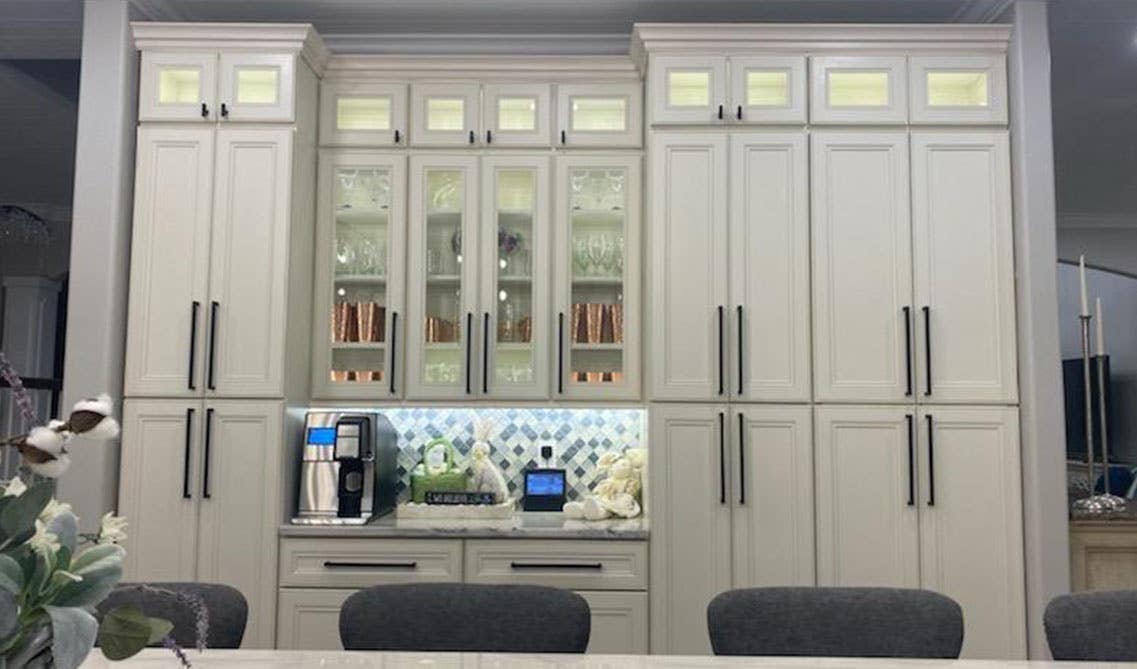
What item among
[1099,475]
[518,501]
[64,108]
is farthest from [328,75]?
[1099,475]

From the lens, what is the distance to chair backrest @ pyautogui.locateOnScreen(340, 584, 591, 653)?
1.83 metres

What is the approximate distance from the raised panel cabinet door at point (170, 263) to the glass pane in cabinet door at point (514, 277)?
1069 millimetres

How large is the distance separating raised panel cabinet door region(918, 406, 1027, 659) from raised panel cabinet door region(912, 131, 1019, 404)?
104 mm

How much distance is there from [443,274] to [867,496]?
177cm

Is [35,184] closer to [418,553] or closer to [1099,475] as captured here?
[418,553]

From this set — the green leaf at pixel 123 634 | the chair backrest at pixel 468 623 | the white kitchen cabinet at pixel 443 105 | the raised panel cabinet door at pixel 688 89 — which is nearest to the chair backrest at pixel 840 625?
the chair backrest at pixel 468 623

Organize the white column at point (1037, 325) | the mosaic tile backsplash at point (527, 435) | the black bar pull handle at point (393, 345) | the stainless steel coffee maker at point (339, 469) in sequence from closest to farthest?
the white column at point (1037, 325)
the stainless steel coffee maker at point (339, 469)
the black bar pull handle at point (393, 345)
the mosaic tile backsplash at point (527, 435)

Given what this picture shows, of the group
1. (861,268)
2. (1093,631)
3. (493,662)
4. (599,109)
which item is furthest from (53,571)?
(599,109)

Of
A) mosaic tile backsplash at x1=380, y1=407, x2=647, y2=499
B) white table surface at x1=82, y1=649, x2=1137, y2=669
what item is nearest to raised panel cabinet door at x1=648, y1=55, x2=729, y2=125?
mosaic tile backsplash at x1=380, y1=407, x2=647, y2=499

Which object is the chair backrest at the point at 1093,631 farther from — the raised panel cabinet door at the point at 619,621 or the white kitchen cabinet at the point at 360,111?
the white kitchen cabinet at the point at 360,111

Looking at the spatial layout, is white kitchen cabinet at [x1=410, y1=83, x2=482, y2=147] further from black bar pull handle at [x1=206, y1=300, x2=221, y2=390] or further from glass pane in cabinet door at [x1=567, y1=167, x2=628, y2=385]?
black bar pull handle at [x1=206, y1=300, x2=221, y2=390]

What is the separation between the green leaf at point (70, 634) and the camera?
35.0 inches

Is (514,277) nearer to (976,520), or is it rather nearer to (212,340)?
(212,340)

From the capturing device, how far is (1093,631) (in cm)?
178
